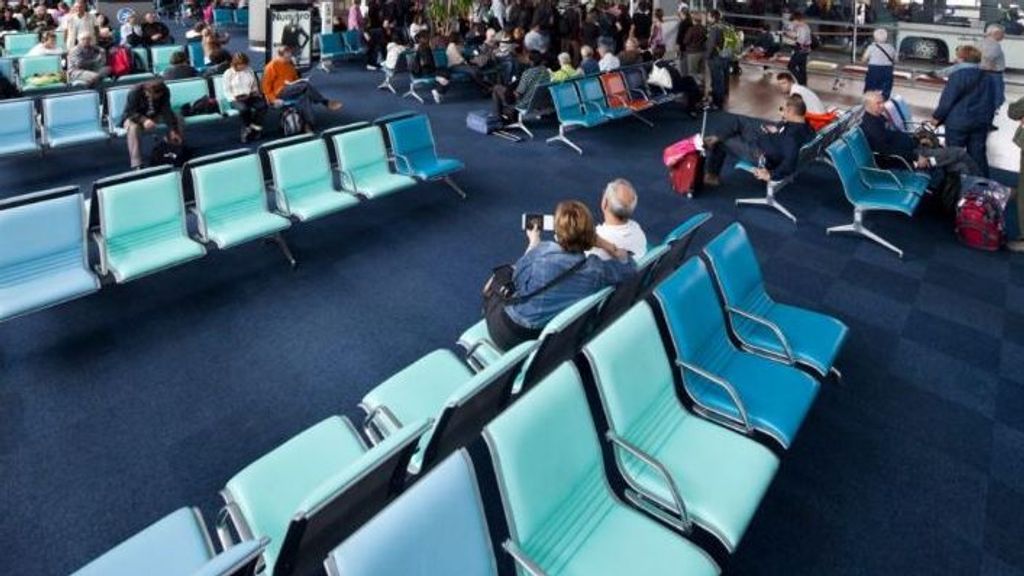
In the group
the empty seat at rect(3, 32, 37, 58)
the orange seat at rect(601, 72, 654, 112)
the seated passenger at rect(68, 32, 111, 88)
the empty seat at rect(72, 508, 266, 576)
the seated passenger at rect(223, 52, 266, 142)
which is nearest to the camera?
the empty seat at rect(72, 508, 266, 576)

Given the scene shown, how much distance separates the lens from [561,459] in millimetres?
1996

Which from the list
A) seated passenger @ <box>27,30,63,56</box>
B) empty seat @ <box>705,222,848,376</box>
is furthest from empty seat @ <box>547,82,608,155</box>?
seated passenger @ <box>27,30,63,56</box>

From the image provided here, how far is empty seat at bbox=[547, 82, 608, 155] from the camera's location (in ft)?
24.3

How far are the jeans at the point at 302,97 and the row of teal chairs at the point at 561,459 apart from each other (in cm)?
583

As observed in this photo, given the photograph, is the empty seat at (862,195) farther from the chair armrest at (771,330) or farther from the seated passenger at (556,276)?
the seated passenger at (556,276)

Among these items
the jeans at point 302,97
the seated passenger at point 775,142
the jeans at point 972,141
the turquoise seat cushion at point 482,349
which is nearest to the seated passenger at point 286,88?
the jeans at point 302,97

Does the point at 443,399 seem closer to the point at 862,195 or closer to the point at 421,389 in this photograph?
the point at 421,389

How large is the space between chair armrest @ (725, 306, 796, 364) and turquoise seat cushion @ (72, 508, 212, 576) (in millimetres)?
2473

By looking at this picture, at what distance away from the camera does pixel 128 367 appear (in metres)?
3.57

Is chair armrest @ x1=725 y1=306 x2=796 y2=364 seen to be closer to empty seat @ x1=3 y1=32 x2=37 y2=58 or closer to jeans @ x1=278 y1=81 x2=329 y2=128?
jeans @ x1=278 y1=81 x2=329 y2=128

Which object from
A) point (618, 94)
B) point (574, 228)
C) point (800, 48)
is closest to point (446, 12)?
point (618, 94)

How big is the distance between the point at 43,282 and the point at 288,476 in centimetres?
255

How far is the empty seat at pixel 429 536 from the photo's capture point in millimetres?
1466

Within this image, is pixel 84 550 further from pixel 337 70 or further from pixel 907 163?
pixel 337 70
